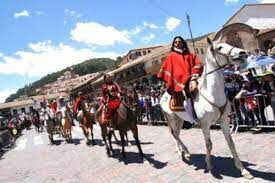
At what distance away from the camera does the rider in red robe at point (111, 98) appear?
12027 millimetres

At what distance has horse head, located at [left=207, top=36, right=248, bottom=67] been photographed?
7309 millimetres

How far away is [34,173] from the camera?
1388 cm

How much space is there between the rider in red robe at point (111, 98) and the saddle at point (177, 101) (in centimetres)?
258

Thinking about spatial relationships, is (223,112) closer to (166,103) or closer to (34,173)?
(166,103)

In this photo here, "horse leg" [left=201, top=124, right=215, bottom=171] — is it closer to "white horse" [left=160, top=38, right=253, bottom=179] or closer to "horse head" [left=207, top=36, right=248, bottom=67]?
"white horse" [left=160, top=38, right=253, bottom=179]

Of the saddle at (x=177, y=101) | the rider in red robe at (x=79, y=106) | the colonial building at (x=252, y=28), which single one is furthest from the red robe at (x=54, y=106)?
the colonial building at (x=252, y=28)

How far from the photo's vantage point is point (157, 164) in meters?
10.8

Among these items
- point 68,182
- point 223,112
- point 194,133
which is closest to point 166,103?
point 223,112

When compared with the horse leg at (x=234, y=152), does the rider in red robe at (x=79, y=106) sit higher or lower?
higher

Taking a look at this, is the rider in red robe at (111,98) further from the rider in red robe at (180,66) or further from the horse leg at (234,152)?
the horse leg at (234,152)

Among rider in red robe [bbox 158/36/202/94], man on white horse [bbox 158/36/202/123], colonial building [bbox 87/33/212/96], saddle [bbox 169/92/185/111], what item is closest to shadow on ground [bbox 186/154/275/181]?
man on white horse [bbox 158/36/202/123]

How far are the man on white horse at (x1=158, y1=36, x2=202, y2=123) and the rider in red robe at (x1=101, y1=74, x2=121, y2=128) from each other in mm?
2780

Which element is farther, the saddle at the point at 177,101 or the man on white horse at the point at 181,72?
the saddle at the point at 177,101

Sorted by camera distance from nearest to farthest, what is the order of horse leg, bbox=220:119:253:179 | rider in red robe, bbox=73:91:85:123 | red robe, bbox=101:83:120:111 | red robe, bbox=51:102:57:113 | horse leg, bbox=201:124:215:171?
horse leg, bbox=220:119:253:179 < horse leg, bbox=201:124:215:171 < red robe, bbox=101:83:120:111 < rider in red robe, bbox=73:91:85:123 < red robe, bbox=51:102:57:113
